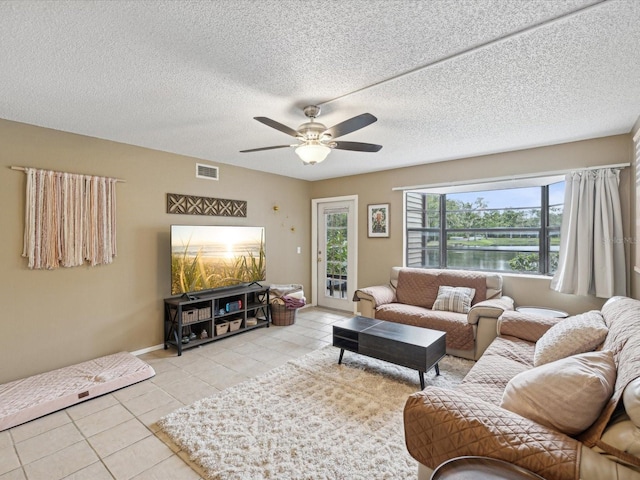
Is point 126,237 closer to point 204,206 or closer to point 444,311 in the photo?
point 204,206

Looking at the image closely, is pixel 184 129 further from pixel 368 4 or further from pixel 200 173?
pixel 368 4

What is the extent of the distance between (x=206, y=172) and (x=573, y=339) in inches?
168

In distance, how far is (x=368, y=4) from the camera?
1.42 m

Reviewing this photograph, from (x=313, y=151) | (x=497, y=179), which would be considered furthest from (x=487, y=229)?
(x=313, y=151)

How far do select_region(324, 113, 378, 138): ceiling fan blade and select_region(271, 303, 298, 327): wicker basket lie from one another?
3048 millimetres

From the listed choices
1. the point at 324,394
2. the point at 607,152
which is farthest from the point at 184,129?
the point at 607,152

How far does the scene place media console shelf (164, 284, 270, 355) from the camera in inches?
148

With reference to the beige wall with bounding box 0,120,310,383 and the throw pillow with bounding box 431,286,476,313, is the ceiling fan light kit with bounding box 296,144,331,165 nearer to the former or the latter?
the beige wall with bounding box 0,120,310,383

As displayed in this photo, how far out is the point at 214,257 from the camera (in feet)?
13.6

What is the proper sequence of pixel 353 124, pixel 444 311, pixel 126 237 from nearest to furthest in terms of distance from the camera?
1. pixel 353 124
2. pixel 126 237
3. pixel 444 311

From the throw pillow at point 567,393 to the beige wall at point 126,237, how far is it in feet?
8.12

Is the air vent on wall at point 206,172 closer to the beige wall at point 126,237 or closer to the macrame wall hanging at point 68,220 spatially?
the beige wall at point 126,237

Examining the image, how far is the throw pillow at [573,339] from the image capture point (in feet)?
6.44

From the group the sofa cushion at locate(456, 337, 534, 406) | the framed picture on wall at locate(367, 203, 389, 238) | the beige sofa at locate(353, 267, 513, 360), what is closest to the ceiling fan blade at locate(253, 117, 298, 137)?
the sofa cushion at locate(456, 337, 534, 406)
